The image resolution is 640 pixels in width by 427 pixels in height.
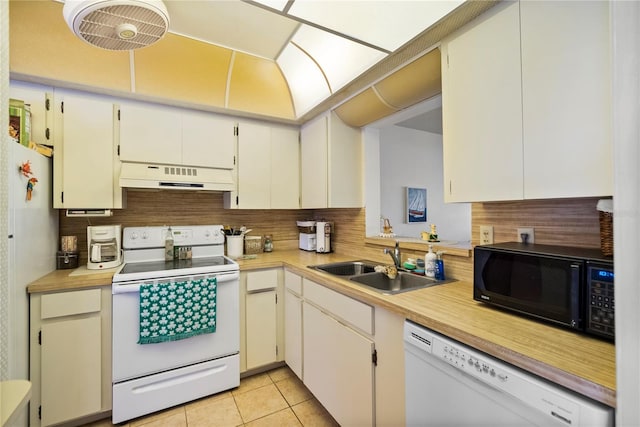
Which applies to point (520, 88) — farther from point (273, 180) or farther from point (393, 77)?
point (273, 180)

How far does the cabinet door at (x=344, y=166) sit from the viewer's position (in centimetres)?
244

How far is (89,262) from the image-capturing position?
2020 mm

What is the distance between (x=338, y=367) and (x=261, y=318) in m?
0.86

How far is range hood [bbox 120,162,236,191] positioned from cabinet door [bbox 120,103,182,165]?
68mm

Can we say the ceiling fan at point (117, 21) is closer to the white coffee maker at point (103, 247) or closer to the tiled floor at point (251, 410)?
the white coffee maker at point (103, 247)

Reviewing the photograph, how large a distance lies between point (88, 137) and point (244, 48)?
134 centimetres

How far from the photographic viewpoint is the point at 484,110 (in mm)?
1267

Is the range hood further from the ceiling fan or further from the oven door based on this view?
the ceiling fan

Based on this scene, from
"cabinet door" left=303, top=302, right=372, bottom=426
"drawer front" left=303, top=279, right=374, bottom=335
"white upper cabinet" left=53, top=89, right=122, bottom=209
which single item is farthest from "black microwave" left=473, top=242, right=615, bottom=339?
"white upper cabinet" left=53, top=89, right=122, bottom=209

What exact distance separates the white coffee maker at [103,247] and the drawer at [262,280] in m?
0.98

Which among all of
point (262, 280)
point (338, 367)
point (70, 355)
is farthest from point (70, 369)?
point (338, 367)

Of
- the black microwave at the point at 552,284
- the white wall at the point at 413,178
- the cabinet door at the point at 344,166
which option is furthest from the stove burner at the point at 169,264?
the white wall at the point at 413,178

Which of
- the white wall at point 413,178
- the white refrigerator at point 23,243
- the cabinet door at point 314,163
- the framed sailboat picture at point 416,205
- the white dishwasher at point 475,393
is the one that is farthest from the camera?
the framed sailboat picture at point 416,205

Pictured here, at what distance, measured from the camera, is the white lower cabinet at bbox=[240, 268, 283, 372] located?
88.7 inches
